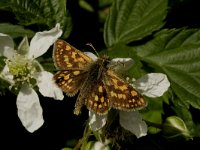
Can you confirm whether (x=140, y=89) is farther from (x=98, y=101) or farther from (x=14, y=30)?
(x=14, y=30)

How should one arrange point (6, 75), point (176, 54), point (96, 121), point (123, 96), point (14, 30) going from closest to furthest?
1. point (123, 96)
2. point (96, 121)
3. point (6, 75)
4. point (14, 30)
5. point (176, 54)

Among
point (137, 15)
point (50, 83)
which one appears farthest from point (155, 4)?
point (50, 83)

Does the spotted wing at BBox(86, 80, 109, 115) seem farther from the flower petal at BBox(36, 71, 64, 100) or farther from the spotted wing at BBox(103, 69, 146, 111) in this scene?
the flower petal at BBox(36, 71, 64, 100)

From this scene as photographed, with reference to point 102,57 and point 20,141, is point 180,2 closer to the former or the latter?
point 102,57

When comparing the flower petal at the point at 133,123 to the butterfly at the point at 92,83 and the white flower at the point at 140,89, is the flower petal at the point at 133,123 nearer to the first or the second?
the white flower at the point at 140,89

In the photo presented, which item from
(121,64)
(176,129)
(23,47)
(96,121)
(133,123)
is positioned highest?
(23,47)

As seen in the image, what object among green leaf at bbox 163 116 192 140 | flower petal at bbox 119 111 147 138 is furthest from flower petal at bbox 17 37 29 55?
green leaf at bbox 163 116 192 140

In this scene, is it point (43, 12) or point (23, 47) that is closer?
point (23, 47)

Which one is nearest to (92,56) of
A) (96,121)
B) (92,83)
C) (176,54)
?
(92,83)
